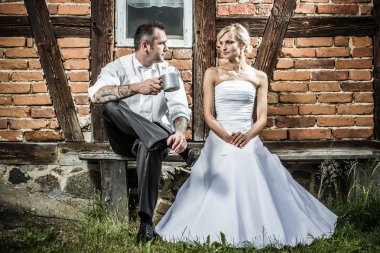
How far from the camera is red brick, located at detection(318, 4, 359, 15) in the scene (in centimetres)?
374

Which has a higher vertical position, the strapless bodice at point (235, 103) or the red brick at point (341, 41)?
the red brick at point (341, 41)

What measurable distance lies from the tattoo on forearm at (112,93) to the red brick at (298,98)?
4.90ft

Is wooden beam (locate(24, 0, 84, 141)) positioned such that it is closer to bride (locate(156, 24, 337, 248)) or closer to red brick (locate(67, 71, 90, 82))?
red brick (locate(67, 71, 90, 82))

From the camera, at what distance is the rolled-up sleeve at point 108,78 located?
10.3 feet

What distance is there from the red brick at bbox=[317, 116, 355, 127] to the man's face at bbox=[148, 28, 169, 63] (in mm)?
1572

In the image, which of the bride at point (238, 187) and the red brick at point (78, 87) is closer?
the bride at point (238, 187)

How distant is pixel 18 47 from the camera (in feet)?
12.1

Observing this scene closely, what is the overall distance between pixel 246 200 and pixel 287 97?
4.25 feet

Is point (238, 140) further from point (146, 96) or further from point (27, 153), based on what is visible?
point (27, 153)

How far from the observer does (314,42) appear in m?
3.74

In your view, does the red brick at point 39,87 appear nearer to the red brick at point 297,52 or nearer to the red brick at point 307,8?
the red brick at point 297,52

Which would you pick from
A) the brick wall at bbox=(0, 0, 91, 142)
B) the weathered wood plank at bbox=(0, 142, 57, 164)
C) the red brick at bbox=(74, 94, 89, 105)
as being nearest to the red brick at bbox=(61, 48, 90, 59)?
the brick wall at bbox=(0, 0, 91, 142)

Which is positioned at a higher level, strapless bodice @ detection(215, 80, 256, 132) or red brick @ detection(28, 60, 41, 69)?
red brick @ detection(28, 60, 41, 69)

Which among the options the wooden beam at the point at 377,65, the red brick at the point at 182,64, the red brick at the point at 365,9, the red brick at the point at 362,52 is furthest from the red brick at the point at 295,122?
the red brick at the point at 365,9
